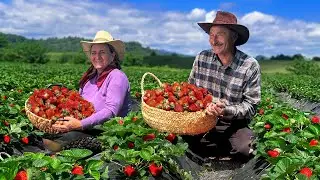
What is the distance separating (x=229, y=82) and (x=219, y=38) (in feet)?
1.70

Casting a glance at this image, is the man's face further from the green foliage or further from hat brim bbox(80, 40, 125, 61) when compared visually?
the green foliage

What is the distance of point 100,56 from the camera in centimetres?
547

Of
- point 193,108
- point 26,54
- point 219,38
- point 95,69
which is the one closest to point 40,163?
point 193,108

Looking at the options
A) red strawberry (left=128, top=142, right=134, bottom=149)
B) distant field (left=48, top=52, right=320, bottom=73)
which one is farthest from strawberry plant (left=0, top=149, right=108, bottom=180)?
distant field (left=48, top=52, right=320, bottom=73)

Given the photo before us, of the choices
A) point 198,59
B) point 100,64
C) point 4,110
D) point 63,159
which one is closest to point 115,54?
point 100,64

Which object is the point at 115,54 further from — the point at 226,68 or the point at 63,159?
the point at 63,159

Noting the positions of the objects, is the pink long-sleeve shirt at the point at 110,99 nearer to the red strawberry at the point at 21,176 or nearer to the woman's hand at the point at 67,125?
the woman's hand at the point at 67,125

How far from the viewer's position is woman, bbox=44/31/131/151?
16.6 ft

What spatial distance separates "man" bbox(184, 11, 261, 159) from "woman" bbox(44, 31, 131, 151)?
0.94 meters

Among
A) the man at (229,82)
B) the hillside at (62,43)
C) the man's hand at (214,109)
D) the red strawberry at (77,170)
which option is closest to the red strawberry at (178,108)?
the man's hand at (214,109)

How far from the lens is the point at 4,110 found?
5906 mm

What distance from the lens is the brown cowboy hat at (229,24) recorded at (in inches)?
214

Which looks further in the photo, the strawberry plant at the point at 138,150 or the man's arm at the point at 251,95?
the man's arm at the point at 251,95

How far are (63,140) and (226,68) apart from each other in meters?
1.88
